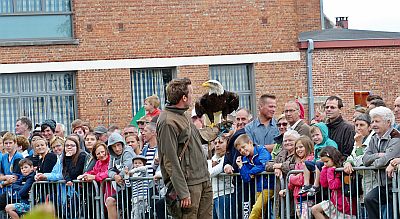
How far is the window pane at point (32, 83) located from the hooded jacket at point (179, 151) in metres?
18.8

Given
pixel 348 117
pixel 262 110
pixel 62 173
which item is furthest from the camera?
pixel 348 117

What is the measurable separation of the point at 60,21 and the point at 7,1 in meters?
1.61

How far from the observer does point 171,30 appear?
28.8 metres

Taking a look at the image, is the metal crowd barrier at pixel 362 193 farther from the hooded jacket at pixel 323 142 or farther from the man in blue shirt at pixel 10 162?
the man in blue shirt at pixel 10 162

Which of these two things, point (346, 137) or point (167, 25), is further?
point (167, 25)

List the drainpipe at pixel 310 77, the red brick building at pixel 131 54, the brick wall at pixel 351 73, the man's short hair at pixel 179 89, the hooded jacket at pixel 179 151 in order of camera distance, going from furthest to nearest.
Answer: the brick wall at pixel 351 73 < the drainpipe at pixel 310 77 < the red brick building at pixel 131 54 < the man's short hair at pixel 179 89 < the hooded jacket at pixel 179 151

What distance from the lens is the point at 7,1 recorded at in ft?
91.2

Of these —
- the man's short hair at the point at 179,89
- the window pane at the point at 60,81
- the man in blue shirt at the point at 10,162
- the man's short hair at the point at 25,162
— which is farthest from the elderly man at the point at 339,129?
the window pane at the point at 60,81

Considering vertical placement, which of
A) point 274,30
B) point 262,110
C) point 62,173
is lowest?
point 62,173

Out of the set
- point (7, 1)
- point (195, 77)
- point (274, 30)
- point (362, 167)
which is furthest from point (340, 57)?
point (362, 167)

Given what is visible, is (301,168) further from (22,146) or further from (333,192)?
(22,146)

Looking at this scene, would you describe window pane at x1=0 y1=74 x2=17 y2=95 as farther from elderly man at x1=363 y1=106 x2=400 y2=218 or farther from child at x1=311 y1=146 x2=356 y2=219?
elderly man at x1=363 y1=106 x2=400 y2=218

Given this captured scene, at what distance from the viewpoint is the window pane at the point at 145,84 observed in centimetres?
2877

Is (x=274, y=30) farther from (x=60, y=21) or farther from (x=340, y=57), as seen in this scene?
(x=60, y=21)
